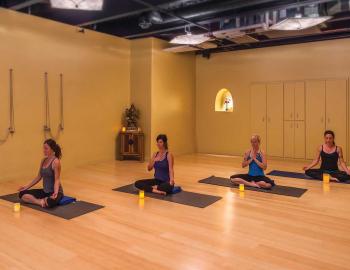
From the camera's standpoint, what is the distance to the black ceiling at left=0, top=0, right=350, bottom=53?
16.6 ft

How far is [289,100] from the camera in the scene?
289 inches

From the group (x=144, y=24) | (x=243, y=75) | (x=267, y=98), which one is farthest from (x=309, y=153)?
(x=144, y=24)

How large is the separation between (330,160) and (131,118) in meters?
3.86

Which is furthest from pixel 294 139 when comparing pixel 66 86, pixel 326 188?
pixel 66 86

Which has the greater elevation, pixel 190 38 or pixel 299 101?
pixel 190 38

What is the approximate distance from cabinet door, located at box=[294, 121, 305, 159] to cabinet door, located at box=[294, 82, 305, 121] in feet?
0.43

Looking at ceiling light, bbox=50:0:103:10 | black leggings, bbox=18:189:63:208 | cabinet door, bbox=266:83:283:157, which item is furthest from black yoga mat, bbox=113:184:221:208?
cabinet door, bbox=266:83:283:157

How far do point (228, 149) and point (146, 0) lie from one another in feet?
13.6

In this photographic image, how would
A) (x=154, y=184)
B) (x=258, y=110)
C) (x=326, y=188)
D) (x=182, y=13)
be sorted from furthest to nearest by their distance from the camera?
1. (x=258, y=110)
2. (x=182, y=13)
3. (x=326, y=188)
4. (x=154, y=184)

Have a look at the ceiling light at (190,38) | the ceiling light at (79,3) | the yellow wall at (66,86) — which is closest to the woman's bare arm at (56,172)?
the ceiling light at (79,3)

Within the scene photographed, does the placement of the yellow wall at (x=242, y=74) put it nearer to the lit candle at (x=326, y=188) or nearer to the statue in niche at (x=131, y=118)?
the statue in niche at (x=131, y=118)

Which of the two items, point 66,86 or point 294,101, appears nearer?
point 66,86

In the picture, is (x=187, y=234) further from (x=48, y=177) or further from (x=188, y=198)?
(x=48, y=177)

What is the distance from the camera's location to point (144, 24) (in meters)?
5.91
